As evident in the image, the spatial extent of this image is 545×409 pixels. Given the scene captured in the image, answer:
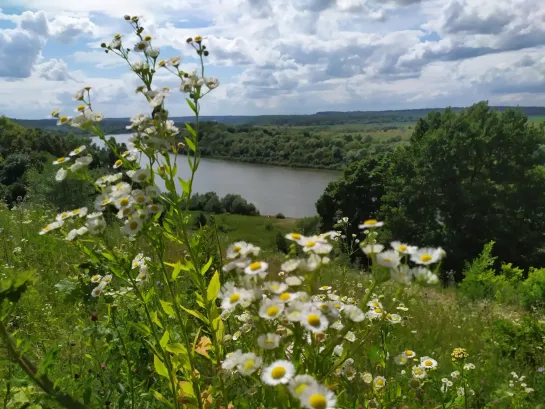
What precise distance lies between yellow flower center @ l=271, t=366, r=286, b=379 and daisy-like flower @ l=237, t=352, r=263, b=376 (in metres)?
0.06

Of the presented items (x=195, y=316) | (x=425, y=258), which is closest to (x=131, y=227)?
(x=195, y=316)

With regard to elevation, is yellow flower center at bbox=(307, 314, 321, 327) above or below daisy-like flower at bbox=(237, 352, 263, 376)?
above

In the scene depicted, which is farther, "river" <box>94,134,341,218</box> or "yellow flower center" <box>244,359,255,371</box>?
"river" <box>94,134,341,218</box>

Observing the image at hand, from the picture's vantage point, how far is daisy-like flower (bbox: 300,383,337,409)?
0.95 meters

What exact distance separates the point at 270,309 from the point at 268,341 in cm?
8

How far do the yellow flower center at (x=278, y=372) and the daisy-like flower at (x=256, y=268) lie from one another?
9.3 inches

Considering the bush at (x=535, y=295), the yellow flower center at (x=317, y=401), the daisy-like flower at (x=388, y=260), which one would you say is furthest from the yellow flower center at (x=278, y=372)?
the bush at (x=535, y=295)

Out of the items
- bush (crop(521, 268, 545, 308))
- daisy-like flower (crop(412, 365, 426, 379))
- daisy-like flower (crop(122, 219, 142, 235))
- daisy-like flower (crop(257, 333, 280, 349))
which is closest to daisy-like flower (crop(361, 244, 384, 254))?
daisy-like flower (crop(257, 333, 280, 349))

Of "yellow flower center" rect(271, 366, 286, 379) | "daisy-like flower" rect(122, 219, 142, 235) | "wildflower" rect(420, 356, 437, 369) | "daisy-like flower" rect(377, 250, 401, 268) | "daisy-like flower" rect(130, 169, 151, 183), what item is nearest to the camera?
"yellow flower center" rect(271, 366, 286, 379)

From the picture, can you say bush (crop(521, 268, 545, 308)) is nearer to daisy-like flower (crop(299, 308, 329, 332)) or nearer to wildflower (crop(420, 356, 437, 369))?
wildflower (crop(420, 356, 437, 369))

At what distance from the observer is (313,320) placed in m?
1.07

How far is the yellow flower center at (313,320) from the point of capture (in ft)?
3.50

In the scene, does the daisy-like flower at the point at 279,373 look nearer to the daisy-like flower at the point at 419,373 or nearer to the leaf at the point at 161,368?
the leaf at the point at 161,368

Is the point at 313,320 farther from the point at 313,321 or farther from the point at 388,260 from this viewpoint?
the point at 388,260
